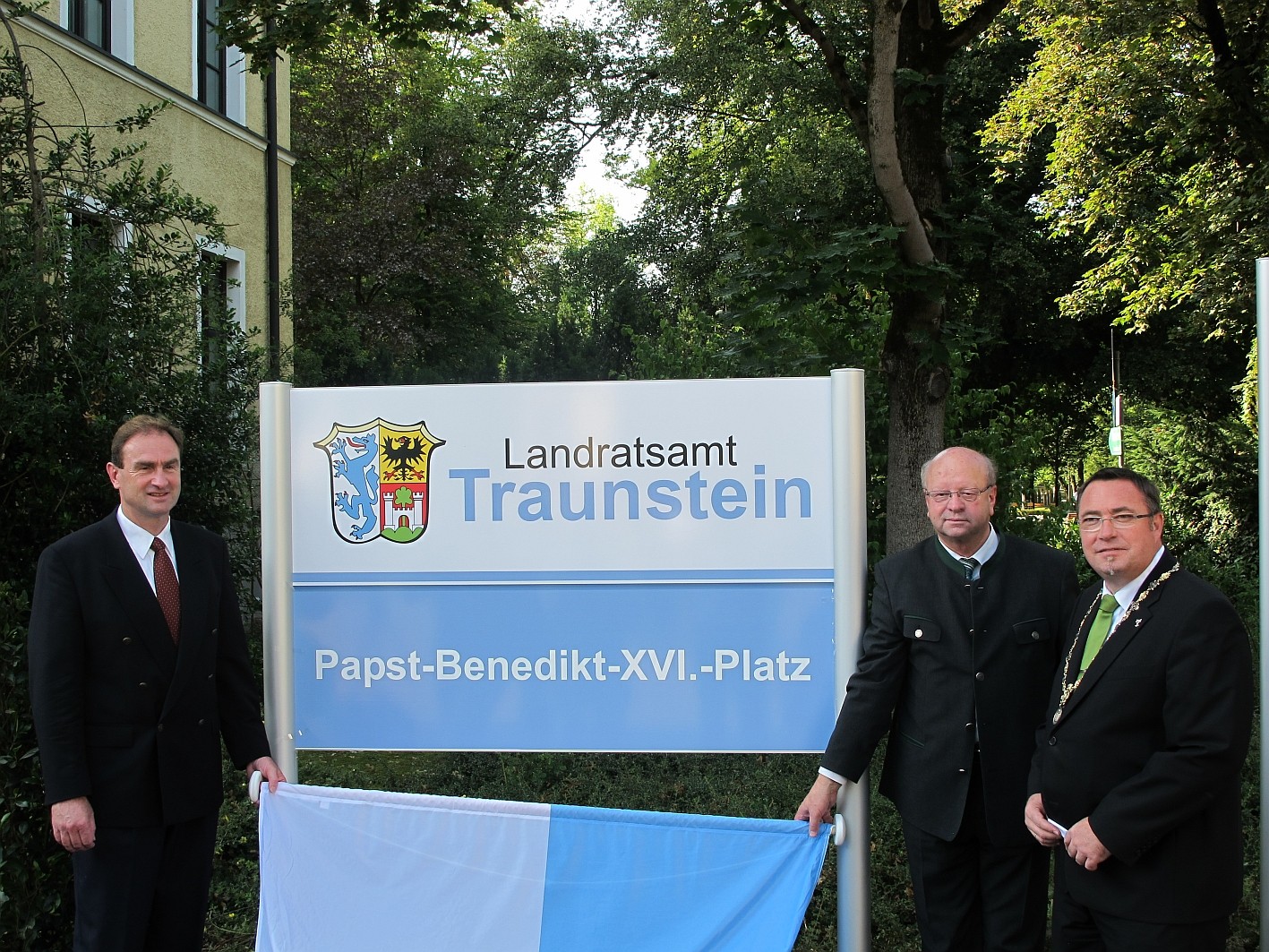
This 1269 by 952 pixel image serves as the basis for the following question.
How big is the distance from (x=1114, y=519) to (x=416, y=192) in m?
22.8

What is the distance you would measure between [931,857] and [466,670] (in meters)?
1.42

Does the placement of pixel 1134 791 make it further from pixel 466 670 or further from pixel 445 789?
pixel 445 789

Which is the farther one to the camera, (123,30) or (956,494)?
(123,30)

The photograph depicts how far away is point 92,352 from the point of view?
579 centimetres

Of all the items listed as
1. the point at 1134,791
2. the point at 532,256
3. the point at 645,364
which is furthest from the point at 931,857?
the point at 532,256

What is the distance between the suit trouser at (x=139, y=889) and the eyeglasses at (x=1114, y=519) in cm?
262

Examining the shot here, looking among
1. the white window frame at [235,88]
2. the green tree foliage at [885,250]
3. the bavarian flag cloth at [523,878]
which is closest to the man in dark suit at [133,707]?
the bavarian flag cloth at [523,878]

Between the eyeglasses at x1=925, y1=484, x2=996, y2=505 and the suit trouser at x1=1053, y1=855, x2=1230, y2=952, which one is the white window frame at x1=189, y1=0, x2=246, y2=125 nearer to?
the eyeglasses at x1=925, y1=484, x2=996, y2=505

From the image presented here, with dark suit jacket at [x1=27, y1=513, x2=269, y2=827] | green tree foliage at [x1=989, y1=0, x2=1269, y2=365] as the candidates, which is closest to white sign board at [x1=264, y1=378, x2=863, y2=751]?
dark suit jacket at [x1=27, y1=513, x2=269, y2=827]

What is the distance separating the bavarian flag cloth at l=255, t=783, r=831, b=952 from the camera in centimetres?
311

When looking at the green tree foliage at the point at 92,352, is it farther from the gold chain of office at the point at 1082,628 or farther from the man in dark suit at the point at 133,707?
the gold chain of office at the point at 1082,628

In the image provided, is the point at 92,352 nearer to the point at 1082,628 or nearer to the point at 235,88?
the point at 1082,628

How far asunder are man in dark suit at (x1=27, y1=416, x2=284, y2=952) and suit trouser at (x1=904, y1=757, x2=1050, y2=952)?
207 centimetres

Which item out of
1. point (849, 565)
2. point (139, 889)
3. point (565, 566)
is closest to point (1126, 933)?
point (849, 565)
